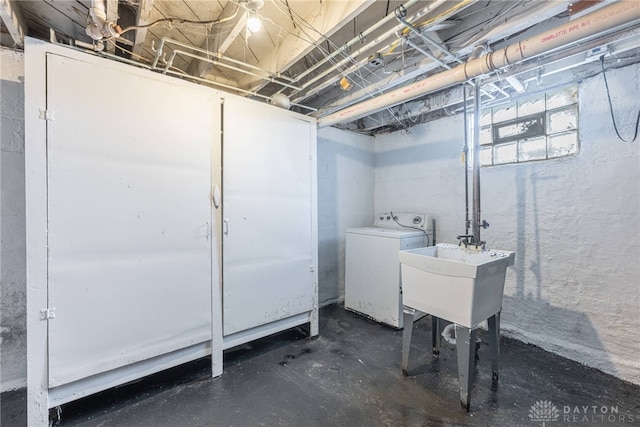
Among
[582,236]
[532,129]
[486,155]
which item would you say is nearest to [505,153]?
[486,155]

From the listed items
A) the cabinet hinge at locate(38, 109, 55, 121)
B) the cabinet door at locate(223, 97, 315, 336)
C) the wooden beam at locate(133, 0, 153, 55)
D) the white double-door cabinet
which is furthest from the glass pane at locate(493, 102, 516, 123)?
the cabinet hinge at locate(38, 109, 55, 121)

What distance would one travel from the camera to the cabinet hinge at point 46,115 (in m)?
1.34

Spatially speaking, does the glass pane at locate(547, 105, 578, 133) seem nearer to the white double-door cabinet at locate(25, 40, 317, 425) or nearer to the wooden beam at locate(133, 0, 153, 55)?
the white double-door cabinet at locate(25, 40, 317, 425)

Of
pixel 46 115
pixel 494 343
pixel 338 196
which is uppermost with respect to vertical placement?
pixel 46 115

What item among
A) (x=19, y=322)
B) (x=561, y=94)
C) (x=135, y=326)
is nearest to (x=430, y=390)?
(x=135, y=326)

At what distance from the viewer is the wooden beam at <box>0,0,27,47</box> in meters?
1.30

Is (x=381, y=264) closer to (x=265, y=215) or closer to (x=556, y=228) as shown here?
(x=265, y=215)

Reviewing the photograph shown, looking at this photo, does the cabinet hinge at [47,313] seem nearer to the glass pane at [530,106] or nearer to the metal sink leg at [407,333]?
the metal sink leg at [407,333]

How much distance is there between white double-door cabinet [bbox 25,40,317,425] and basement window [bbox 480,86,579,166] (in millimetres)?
1884

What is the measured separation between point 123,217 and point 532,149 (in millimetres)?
3078

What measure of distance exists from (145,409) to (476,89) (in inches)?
118

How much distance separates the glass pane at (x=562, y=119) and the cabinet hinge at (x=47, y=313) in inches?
139

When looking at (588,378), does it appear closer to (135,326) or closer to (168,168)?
(135,326)

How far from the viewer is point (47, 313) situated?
136 centimetres
